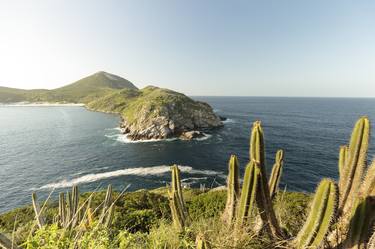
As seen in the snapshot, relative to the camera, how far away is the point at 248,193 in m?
7.47

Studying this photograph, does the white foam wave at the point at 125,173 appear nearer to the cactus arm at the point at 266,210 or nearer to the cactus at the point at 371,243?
the cactus arm at the point at 266,210

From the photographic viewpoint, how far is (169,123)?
7938cm

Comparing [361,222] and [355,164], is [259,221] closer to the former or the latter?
[361,222]

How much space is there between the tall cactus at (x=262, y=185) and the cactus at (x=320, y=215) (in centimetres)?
128

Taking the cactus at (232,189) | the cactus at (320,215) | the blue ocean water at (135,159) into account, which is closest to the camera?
the cactus at (320,215)

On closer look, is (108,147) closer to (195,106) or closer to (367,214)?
(195,106)

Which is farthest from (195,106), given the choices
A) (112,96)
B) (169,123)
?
(112,96)

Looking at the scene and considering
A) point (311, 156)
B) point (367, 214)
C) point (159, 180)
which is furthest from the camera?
point (311, 156)

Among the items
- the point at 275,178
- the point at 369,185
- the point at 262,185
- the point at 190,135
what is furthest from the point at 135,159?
the point at 369,185

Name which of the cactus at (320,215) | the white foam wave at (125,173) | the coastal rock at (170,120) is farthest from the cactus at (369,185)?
the coastal rock at (170,120)

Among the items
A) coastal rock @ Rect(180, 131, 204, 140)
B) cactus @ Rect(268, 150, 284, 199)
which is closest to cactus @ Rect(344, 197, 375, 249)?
cactus @ Rect(268, 150, 284, 199)

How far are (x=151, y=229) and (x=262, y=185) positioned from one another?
21.7 feet

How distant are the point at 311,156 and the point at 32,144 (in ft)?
255

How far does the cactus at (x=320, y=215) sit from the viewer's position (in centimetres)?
590
